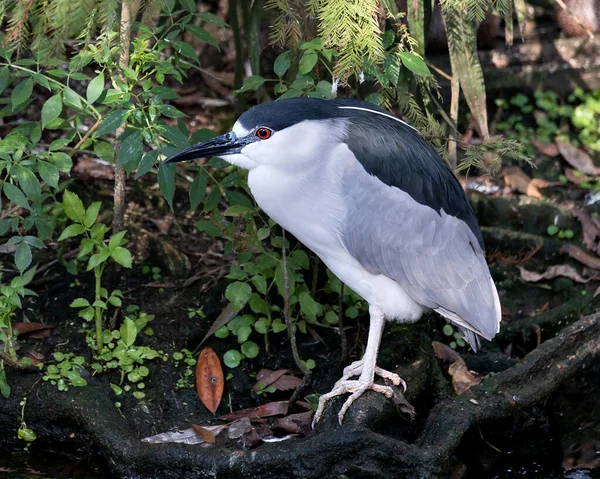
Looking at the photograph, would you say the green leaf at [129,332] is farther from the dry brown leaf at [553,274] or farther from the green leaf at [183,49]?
the dry brown leaf at [553,274]

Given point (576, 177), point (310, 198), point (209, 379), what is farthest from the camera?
point (576, 177)

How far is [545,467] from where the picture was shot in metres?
3.59

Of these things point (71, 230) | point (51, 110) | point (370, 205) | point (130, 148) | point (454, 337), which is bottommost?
point (454, 337)

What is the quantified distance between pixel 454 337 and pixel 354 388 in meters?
1.02

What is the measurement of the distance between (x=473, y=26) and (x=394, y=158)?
1.03m

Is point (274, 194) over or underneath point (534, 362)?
over

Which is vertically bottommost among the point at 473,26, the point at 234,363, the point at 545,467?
the point at 545,467

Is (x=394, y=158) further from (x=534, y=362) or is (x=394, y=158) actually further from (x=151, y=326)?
(x=151, y=326)

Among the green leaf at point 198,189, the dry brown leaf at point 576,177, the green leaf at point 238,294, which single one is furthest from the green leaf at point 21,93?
the dry brown leaf at point 576,177

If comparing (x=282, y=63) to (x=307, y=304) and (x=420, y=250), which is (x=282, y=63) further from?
(x=307, y=304)

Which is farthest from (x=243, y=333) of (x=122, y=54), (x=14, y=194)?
(x=122, y=54)

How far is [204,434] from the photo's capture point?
3439 millimetres

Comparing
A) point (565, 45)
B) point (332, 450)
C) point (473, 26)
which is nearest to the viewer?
point (332, 450)

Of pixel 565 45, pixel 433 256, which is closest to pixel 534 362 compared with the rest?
pixel 433 256
